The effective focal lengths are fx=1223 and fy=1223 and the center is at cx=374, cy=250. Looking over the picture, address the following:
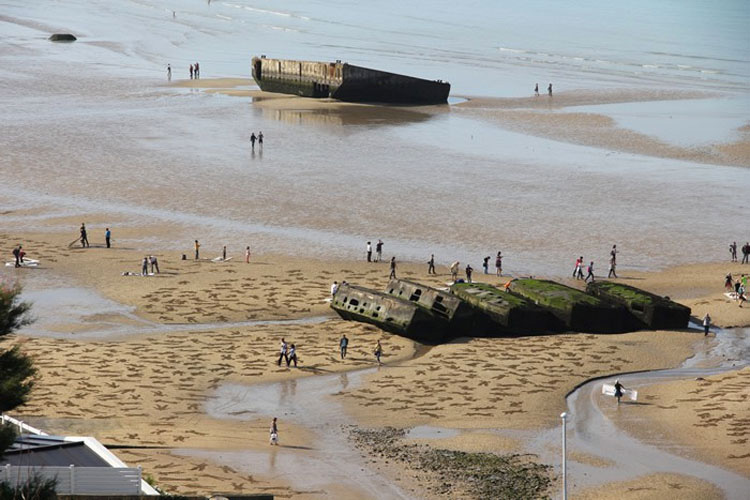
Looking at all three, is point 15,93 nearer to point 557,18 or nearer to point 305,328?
point 305,328

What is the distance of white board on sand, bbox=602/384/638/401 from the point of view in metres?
35.9

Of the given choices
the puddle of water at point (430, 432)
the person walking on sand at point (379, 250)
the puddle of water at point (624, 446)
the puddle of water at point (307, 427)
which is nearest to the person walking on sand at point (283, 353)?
the puddle of water at point (307, 427)

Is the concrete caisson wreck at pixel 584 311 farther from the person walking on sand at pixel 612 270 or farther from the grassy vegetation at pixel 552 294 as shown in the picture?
the person walking on sand at pixel 612 270

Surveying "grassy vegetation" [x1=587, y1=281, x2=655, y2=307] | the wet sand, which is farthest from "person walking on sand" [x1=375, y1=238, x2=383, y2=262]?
the wet sand

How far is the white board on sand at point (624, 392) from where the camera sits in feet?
118

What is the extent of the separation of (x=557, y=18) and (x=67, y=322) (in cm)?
14027

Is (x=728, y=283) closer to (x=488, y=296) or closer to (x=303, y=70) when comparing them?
(x=488, y=296)

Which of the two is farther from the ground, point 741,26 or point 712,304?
point 741,26

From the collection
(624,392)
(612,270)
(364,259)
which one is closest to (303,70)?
(364,259)

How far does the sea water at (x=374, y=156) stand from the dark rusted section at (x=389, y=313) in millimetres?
9151

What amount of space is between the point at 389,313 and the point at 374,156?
106 feet

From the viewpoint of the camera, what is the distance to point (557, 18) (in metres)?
174

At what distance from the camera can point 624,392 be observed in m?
36.2

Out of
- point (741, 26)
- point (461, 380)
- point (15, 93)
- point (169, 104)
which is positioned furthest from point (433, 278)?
point (741, 26)
